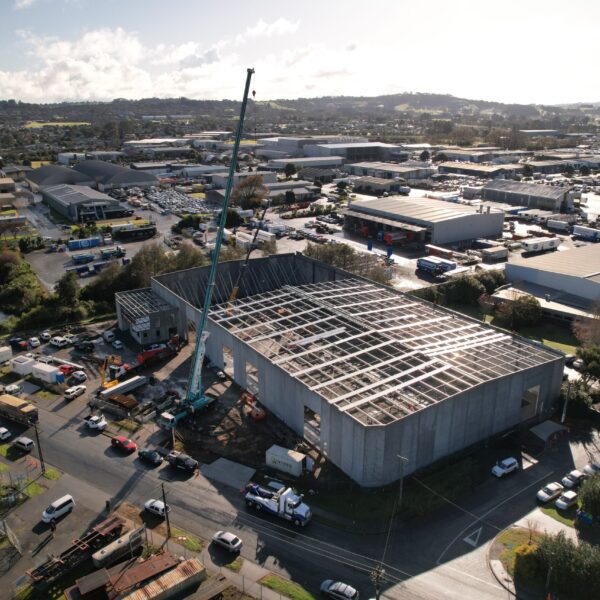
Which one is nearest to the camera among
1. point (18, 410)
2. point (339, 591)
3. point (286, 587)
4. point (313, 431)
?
point (339, 591)

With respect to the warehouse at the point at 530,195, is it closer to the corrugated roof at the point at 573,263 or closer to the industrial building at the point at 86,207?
the corrugated roof at the point at 573,263

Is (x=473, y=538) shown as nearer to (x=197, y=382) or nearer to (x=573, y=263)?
(x=197, y=382)

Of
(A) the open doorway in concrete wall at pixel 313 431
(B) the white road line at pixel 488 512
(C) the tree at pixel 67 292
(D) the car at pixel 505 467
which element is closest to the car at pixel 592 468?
(B) the white road line at pixel 488 512

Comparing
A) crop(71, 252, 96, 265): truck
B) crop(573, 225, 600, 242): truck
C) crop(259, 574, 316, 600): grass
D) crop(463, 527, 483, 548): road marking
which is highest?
crop(573, 225, 600, 242): truck

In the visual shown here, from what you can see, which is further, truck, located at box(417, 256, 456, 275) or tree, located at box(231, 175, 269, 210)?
tree, located at box(231, 175, 269, 210)

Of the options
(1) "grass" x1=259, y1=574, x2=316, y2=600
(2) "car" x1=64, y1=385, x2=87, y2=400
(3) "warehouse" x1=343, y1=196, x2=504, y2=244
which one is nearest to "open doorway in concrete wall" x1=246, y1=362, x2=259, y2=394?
(2) "car" x1=64, y1=385, x2=87, y2=400

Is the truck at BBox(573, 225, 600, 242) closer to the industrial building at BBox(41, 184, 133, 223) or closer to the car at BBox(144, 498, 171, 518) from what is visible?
the industrial building at BBox(41, 184, 133, 223)

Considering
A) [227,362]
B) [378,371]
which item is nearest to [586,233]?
[378,371]
